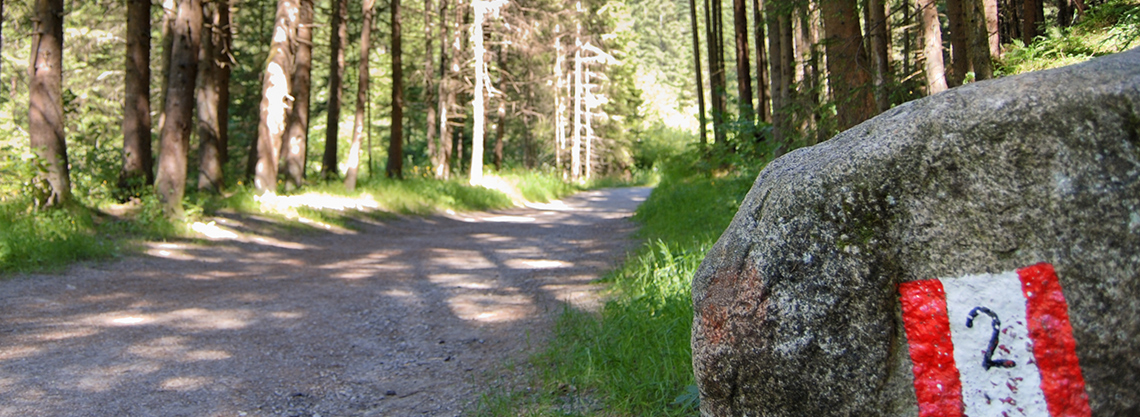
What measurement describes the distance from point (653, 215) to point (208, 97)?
9340 mm

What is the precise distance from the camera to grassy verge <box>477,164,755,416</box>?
165 inches

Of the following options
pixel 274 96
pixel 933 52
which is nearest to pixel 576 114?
pixel 274 96

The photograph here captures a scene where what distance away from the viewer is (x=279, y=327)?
654 cm

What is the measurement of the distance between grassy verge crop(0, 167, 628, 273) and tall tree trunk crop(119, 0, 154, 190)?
3.76 ft

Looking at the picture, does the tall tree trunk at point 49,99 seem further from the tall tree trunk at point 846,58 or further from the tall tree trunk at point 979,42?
the tall tree trunk at point 979,42

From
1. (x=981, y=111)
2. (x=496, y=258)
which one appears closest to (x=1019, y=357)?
(x=981, y=111)

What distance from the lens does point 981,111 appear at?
7.52 ft

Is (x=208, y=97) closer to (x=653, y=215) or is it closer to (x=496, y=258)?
(x=496, y=258)

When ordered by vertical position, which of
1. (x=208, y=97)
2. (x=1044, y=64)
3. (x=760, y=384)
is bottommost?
(x=760, y=384)

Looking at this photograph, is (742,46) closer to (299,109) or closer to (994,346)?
(299,109)

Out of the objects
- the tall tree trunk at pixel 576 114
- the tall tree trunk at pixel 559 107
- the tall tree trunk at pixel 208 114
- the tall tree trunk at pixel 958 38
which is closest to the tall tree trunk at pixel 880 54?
the tall tree trunk at pixel 958 38

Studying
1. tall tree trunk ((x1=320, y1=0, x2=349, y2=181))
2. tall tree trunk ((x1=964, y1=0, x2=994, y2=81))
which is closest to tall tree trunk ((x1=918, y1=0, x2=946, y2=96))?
tall tree trunk ((x1=964, y1=0, x2=994, y2=81))

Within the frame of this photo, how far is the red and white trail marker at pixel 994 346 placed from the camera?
2150 millimetres

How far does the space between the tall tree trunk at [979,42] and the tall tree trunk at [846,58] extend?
107cm
